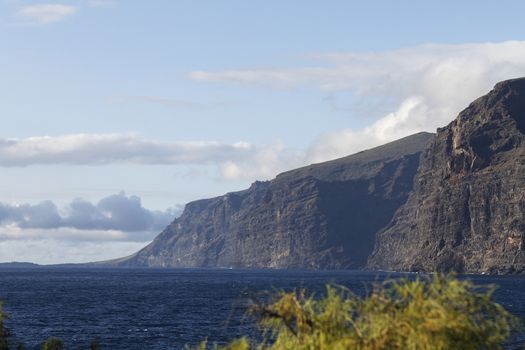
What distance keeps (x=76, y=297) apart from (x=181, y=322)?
68673 millimetres

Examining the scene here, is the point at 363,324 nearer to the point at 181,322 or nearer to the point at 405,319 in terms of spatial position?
the point at 405,319

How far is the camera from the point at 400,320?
892 inches

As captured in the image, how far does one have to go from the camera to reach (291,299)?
78.9 feet

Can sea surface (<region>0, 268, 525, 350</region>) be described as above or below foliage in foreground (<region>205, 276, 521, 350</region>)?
below

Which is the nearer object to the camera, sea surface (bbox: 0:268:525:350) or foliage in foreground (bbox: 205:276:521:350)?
foliage in foreground (bbox: 205:276:521:350)

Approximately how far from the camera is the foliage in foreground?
73.3ft

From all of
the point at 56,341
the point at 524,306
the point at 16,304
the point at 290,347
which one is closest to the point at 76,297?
the point at 16,304

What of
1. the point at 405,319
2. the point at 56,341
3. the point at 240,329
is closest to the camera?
the point at 405,319

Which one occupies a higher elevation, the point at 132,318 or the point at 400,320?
the point at 400,320

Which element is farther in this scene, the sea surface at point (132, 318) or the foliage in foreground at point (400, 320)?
the sea surface at point (132, 318)

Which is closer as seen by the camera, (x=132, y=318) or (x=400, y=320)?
(x=400, y=320)

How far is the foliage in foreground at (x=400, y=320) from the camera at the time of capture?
22.3 m

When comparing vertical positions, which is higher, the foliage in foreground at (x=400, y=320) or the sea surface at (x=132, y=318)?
the foliage in foreground at (x=400, y=320)

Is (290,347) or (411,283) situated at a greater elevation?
(411,283)
